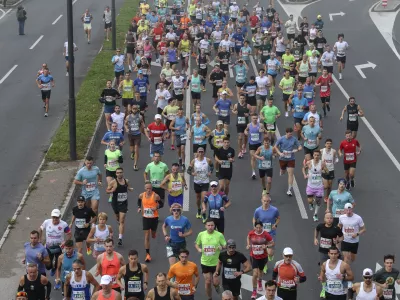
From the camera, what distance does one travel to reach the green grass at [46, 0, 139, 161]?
25.5 metres

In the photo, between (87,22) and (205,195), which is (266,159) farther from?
(87,22)

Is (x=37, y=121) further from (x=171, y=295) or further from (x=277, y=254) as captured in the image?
(x=171, y=295)

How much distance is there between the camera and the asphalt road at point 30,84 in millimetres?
24172

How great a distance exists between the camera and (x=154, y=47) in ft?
124

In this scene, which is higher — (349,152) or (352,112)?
(349,152)

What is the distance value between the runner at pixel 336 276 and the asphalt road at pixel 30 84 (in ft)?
26.2

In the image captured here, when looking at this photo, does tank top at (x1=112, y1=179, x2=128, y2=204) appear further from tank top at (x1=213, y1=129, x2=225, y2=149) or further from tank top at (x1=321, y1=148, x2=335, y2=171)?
tank top at (x1=321, y1=148, x2=335, y2=171)

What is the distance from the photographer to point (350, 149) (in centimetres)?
2219

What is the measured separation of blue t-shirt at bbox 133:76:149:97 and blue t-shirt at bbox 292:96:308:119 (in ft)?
15.8

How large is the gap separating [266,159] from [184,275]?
705 centimetres

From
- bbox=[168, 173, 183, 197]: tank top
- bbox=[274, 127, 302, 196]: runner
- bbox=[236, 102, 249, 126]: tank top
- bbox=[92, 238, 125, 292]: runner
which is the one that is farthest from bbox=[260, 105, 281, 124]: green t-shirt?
bbox=[92, 238, 125, 292]: runner

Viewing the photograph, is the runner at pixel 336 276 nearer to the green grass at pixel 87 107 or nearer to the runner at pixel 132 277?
the runner at pixel 132 277

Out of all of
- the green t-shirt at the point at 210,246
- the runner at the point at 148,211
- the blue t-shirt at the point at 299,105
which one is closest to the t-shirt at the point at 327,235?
the green t-shirt at the point at 210,246

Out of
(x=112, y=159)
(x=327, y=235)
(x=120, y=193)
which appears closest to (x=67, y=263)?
(x=120, y=193)
